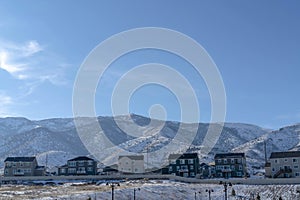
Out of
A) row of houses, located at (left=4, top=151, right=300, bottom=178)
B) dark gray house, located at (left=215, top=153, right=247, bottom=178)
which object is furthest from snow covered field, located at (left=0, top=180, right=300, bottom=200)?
dark gray house, located at (left=215, top=153, right=247, bottom=178)

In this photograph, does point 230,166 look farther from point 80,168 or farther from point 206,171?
point 80,168

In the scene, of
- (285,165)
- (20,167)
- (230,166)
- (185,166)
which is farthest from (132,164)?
(285,165)

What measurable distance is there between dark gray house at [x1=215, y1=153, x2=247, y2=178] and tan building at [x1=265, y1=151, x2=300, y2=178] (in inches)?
363

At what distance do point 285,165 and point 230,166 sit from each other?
15.2 m

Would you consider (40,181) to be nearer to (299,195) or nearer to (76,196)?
(76,196)

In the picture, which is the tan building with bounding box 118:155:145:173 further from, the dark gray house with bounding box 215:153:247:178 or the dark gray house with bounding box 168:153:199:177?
the dark gray house with bounding box 215:153:247:178

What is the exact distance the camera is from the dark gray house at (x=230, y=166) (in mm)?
113375

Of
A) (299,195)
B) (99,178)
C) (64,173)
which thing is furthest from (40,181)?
(299,195)

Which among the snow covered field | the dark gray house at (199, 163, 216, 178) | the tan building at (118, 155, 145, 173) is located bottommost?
the snow covered field

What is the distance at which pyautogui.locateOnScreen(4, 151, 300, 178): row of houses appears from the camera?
10400cm

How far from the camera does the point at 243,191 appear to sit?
237 feet

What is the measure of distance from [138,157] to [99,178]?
38.1 m

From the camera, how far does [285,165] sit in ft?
341

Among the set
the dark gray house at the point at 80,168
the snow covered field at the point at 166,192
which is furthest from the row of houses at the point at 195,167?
the snow covered field at the point at 166,192
